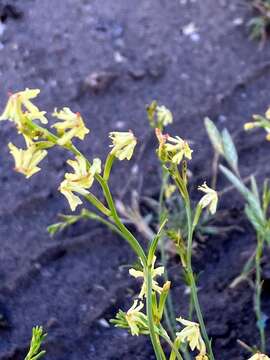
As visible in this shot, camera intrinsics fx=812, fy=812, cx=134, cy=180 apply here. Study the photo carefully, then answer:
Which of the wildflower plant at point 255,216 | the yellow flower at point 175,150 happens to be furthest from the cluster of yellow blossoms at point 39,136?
the wildflower plant at point 255,216

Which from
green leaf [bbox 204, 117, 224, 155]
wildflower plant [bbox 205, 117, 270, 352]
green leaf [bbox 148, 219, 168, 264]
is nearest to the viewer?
green leaf [bbox 148, 219, 168, 264]

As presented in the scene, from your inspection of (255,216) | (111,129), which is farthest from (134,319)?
(111,129)

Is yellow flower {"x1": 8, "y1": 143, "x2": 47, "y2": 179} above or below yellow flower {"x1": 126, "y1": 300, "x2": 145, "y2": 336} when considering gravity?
above

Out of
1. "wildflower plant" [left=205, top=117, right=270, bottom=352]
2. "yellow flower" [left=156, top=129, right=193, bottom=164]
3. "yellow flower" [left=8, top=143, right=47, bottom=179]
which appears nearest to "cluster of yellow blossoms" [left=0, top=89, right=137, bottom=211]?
"yellow flower" [left=8, top=143, right=47, bottom=179]

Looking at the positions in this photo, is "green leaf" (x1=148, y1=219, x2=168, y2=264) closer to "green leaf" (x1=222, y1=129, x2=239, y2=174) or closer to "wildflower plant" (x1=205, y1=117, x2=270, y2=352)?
"wildflower plant" (x1=205, y1=117, x2=270, y2=352)

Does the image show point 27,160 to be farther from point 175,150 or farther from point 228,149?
point 228,149

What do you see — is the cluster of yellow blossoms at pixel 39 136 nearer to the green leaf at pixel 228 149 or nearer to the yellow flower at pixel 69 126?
the yellow flower at pixel 69 126

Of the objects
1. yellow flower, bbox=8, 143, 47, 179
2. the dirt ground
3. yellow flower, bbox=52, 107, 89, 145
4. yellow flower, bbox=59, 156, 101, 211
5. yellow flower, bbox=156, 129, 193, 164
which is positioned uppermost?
yellow flower, bbox=52, 107, 89, 145

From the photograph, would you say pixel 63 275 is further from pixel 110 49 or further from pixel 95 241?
pixel 110 49
